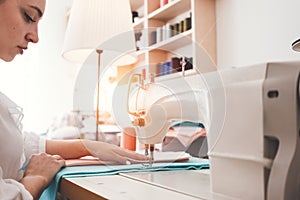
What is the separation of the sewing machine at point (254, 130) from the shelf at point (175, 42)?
57.2 inches

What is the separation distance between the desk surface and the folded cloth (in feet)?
0.08

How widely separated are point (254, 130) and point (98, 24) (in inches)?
35.9

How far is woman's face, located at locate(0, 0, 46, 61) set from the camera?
0.81 m

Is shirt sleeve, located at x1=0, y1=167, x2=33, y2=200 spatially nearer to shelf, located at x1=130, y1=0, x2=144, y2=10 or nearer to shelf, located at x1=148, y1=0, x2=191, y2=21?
shelf, located at x1=148, y1=0, x2=191, y2=21

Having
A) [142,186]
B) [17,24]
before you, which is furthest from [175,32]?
[142,186]

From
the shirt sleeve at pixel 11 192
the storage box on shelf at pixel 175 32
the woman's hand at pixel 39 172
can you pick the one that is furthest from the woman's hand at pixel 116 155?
the storage box on shelf at pixel 175 32

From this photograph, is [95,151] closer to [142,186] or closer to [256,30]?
[142,186]

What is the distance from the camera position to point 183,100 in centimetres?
75

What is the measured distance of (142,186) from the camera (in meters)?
0.66

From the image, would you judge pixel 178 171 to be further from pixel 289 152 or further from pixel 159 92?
pixel 289 152

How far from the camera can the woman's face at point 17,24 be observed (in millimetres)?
813

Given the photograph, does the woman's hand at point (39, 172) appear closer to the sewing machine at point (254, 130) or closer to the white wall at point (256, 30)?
the sewing machine at point (254, 130)

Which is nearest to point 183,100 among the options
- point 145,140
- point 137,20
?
point 145,140

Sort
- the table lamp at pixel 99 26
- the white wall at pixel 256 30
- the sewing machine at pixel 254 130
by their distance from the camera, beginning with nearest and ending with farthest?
the sewing machine at pixel 254 130, the table lamp at pixel 99 26, the white wall at pixel 256 30
